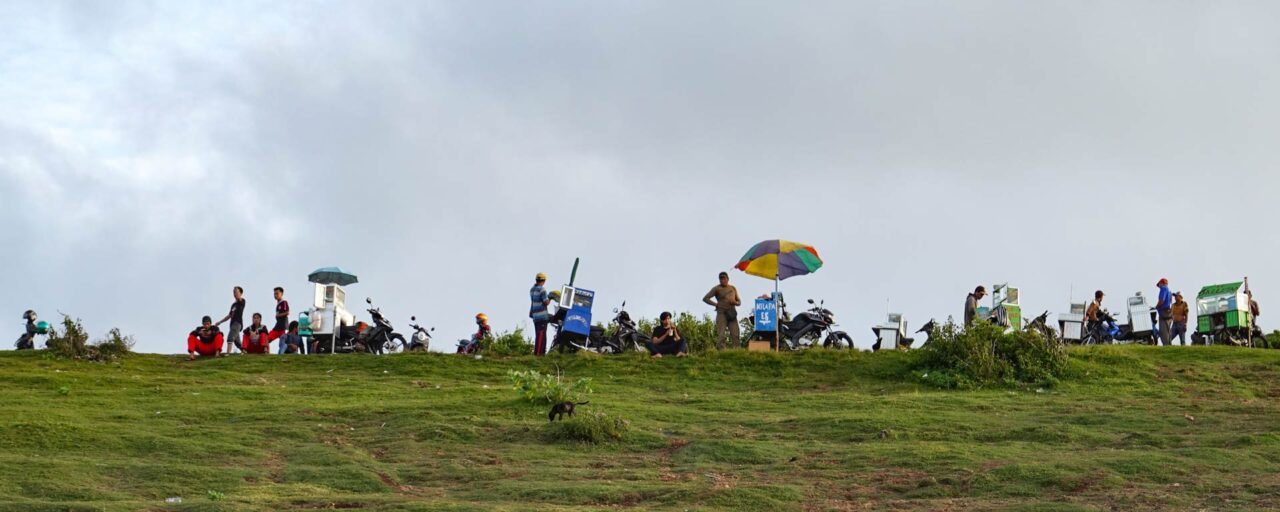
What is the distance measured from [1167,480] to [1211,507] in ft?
5.03

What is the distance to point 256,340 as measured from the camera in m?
34.5

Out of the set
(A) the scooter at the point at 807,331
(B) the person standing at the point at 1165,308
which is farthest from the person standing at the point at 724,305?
(B) the person standing at the point at 1165,308

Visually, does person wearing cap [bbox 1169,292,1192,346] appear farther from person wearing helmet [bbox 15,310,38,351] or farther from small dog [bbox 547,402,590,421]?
person wearing helmet [bbox 15,310,38,351]

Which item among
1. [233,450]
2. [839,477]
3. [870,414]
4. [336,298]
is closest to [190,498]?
[233,450]

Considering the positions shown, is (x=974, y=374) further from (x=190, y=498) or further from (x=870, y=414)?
(x=190, y=498)

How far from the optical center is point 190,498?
1714cm

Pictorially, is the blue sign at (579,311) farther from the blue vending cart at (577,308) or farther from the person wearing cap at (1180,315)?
the person wearing cap at (1180,315)

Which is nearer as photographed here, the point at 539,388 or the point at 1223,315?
the point at 539,388

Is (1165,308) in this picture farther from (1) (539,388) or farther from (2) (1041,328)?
(1) (539,388)

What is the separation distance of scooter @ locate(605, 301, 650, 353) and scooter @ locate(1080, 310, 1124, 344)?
10401mm

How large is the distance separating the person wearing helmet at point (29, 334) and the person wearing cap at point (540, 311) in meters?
11.4

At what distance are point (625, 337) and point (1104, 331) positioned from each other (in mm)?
11266

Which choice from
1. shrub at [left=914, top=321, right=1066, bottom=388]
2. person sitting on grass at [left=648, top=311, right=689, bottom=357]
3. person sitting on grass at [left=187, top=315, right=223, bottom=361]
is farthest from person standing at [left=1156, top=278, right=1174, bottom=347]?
person sitting on grass at [left=187, top=315, right=223, bottom=361]

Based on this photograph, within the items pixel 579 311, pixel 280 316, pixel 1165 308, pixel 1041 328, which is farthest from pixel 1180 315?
pixel 280 316
